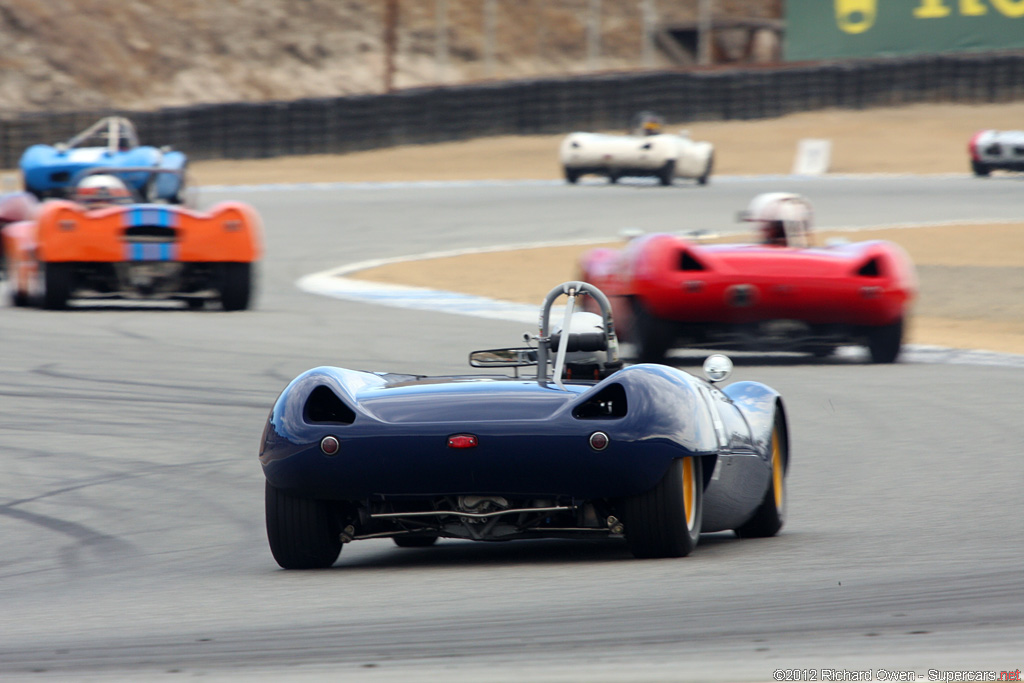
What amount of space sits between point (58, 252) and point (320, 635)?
10821 mm

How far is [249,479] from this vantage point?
7039 mm

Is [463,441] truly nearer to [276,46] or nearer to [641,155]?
[641,155]

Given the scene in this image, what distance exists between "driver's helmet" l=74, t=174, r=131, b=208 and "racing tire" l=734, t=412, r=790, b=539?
1089 cm

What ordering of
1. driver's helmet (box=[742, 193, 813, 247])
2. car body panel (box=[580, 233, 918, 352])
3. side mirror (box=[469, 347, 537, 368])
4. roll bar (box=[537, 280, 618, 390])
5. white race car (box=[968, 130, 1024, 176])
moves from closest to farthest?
roll bar (box=[537, 280, 618, 390]) < side mirror (box=[469, 347, 537, 368]) < car body panel (box=[580, 233, 918, 352]) < driver's helmet (box=[742, 193, 813, 247]) < white race car (box=[968, 130, 1024, 176])

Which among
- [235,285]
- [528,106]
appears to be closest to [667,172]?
[528,106]

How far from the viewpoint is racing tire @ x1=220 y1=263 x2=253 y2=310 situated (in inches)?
579

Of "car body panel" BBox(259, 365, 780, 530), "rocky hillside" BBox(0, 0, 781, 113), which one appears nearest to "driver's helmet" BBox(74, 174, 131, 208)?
"car body panel" BBox(259, 365, 780, 530)

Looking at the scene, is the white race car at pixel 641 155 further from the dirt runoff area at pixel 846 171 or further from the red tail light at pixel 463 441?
the red tail light at pixel 463 441

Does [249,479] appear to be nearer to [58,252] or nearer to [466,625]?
[466,625]

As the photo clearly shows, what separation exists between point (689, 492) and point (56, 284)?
10428 millimetres

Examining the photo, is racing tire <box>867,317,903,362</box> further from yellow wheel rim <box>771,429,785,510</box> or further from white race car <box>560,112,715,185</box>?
white race car <box>560,112,715,185</box>

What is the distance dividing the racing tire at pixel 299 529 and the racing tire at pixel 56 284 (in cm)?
979

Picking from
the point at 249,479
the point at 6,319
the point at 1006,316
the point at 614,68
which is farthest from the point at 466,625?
the point at 614,68

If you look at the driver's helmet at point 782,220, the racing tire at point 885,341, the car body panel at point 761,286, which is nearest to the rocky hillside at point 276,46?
the driver's helmet at point 782,220
